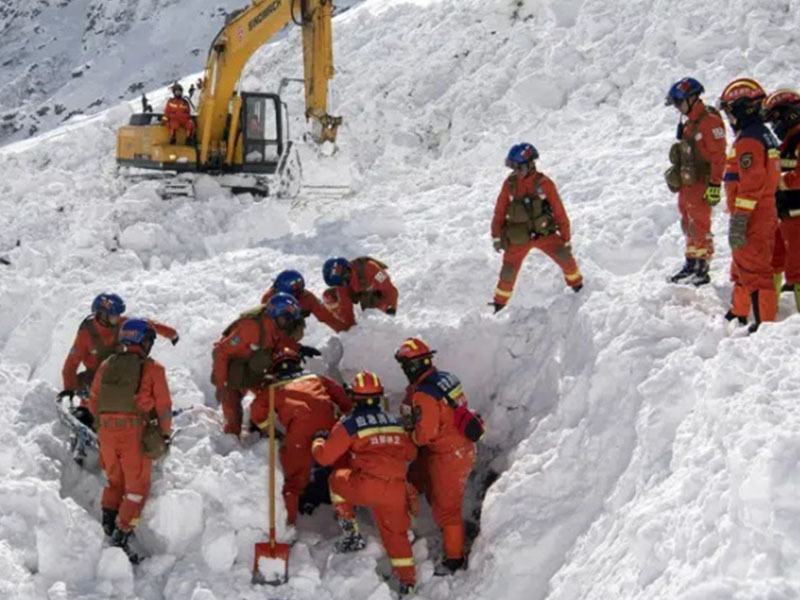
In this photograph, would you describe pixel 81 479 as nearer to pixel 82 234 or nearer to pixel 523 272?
pixel 523 272

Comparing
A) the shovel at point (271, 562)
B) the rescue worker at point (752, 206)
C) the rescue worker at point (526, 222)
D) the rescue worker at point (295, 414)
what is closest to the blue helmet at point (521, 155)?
the rescue worker at point (526, 222)

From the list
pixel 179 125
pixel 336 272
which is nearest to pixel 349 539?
pixel 336 272

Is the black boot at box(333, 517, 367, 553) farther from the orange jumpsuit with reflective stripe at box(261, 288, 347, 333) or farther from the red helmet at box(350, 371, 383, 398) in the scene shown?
the orange jumpsuit with reflective stripe at box(261, 288, 347, 333)

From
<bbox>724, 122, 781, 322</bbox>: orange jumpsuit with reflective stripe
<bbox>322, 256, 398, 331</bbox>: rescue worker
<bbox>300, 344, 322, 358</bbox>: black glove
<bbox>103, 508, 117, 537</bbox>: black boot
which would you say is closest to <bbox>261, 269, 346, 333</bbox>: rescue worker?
A: <bbox>322, 256, 398, 331</bbox>: rescue worker

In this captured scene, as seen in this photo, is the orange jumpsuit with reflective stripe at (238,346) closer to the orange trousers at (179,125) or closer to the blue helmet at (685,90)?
the blue helmet at (685,90)

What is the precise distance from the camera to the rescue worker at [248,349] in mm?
6867

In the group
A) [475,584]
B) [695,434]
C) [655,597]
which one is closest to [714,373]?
[695,434]

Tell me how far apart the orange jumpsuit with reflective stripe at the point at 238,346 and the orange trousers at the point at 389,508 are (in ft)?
3.95

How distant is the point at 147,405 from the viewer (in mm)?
6148

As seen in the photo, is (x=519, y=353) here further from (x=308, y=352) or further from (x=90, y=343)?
(x=90, y=343)

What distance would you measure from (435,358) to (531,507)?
1887 millimetres

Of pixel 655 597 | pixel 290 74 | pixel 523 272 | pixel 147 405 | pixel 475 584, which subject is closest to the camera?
pixel 655 597

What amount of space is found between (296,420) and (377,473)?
82 centimetres

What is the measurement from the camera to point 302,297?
26.1ft
